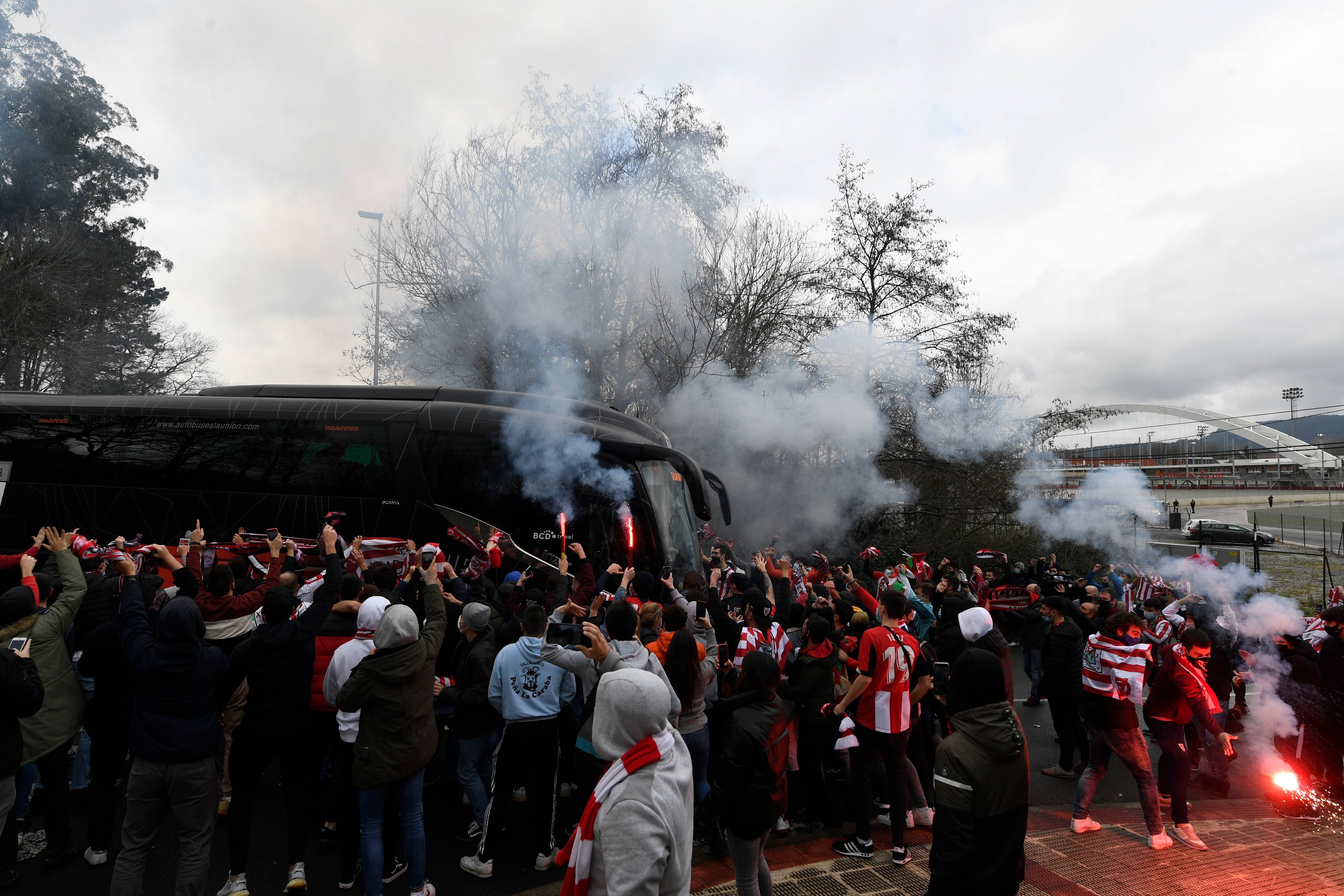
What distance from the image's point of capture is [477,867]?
13.0ft

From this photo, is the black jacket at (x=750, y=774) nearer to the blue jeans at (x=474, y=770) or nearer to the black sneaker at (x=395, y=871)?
the blue jeans at (x=474, y=770)

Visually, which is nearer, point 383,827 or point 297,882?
point 383,827

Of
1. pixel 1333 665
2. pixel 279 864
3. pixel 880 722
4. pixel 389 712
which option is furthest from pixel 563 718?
pixel 1333 665

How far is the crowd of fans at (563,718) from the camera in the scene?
8.61 feet

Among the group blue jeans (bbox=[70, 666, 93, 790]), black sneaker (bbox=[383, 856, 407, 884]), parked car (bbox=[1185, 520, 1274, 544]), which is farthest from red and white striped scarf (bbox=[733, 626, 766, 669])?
parked car (bbox=[1185, 520, 1274, 544])

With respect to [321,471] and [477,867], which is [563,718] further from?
[321,471]

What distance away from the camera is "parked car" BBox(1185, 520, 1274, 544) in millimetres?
20906

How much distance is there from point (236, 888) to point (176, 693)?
123cm

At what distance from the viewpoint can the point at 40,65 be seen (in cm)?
2034

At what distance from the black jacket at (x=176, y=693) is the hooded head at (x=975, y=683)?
356cm

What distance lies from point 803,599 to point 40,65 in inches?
1095

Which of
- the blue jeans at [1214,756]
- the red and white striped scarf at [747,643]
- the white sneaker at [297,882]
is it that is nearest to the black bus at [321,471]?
the red and white striped scarf at [747,643]

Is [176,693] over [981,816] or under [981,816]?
over

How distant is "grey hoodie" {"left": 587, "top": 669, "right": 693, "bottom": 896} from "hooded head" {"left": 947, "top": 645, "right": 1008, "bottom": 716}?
1.33 metres
